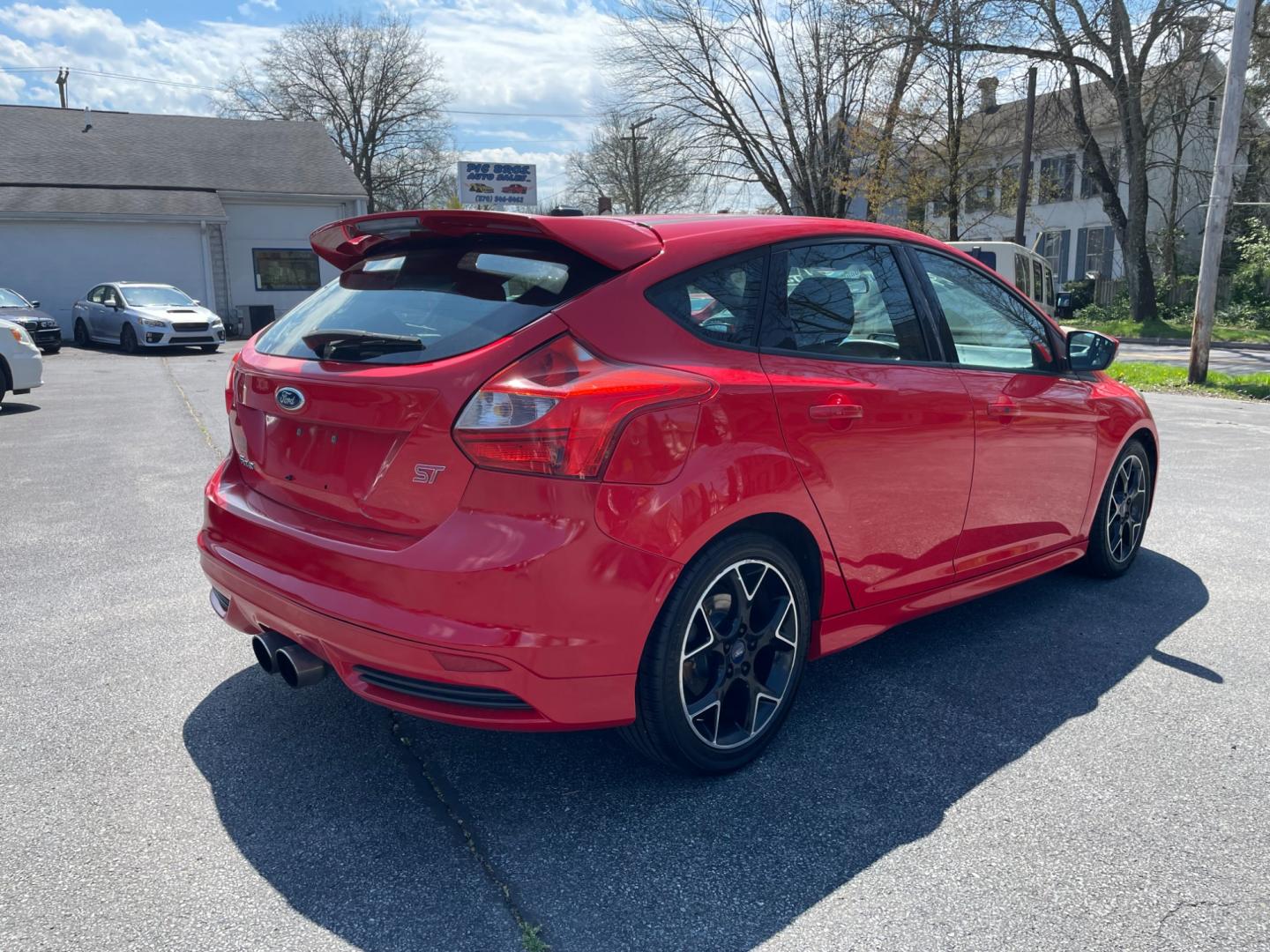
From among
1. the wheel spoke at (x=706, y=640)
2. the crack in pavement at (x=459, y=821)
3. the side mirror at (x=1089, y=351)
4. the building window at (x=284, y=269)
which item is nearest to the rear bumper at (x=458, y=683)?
the wheel spoke at (x=706, y=640)

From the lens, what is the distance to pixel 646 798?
2.95 metres

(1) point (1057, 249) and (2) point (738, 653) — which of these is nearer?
(2) point (738, 653)

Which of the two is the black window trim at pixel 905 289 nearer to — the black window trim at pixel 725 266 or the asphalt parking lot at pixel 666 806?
the black window trim at pixel 725 266

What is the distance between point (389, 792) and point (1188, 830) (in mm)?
2235

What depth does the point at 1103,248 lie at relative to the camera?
39781 mm

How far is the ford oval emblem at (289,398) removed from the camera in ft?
9.72

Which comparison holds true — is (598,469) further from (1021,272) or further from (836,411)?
(1021,272)

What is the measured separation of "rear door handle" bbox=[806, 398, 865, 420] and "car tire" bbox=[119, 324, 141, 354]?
836 inches

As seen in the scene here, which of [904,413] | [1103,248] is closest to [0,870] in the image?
→ [904,413]

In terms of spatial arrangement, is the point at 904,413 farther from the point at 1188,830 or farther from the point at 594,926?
the point at 594,926

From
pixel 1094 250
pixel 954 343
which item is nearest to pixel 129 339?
pixel 954 343

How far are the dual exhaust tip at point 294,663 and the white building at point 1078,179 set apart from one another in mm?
28322

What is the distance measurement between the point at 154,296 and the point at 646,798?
22697 mm

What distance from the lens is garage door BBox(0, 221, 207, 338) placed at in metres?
26.5
